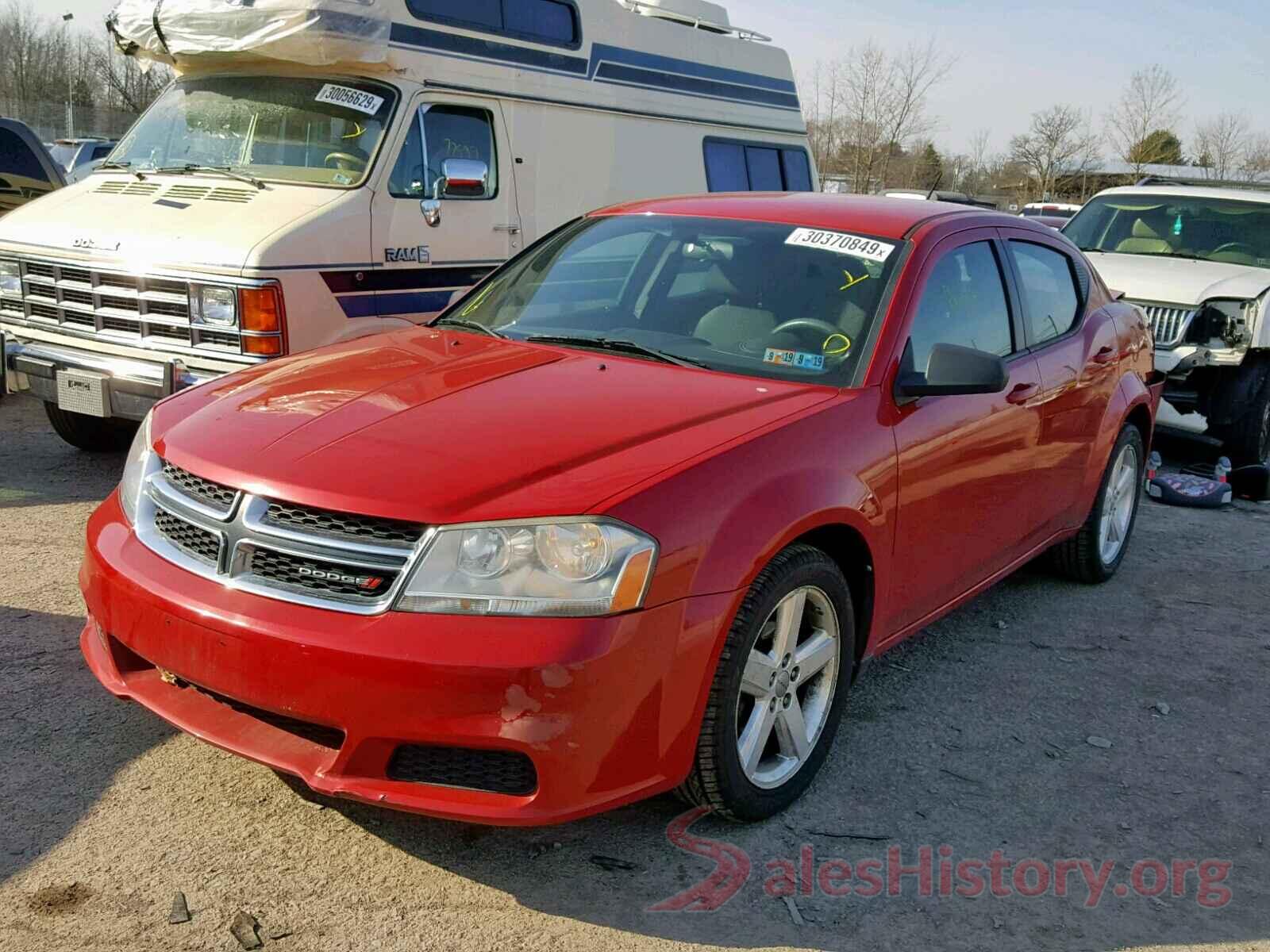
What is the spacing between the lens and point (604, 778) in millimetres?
2766

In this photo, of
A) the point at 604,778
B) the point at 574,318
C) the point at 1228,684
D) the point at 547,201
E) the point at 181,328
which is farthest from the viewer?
the point at 547,201

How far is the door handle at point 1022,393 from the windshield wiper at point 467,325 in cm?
178

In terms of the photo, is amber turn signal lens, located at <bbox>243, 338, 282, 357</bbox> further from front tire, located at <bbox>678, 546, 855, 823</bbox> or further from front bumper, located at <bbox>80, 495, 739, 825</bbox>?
front tire, located at <bbox>678, 546, 855, 823</bbox>

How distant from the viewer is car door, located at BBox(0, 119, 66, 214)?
10.0 meters

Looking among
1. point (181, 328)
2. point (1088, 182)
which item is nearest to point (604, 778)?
point (181, 328)

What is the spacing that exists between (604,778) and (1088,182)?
151ft

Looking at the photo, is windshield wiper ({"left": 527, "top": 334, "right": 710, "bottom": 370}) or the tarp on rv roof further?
the tarp on rv roof

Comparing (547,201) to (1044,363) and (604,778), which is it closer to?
(1044,363)

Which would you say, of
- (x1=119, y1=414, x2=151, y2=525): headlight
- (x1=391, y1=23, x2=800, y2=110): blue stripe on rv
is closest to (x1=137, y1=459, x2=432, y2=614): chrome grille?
(x1=119, y1=414, x2=151, y2=525): headlight

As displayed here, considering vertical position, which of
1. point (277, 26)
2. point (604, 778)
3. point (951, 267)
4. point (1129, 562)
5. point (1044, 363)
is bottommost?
point (1129, 562)

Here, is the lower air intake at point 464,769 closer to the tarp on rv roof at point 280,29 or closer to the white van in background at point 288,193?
the white van in background at point 288,193

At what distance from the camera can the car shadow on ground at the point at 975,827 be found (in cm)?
294

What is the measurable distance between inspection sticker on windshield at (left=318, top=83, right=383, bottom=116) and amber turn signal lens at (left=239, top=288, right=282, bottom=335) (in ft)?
4.30

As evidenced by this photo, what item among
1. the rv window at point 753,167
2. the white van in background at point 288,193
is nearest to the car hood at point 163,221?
the white van in background at point 288,193
